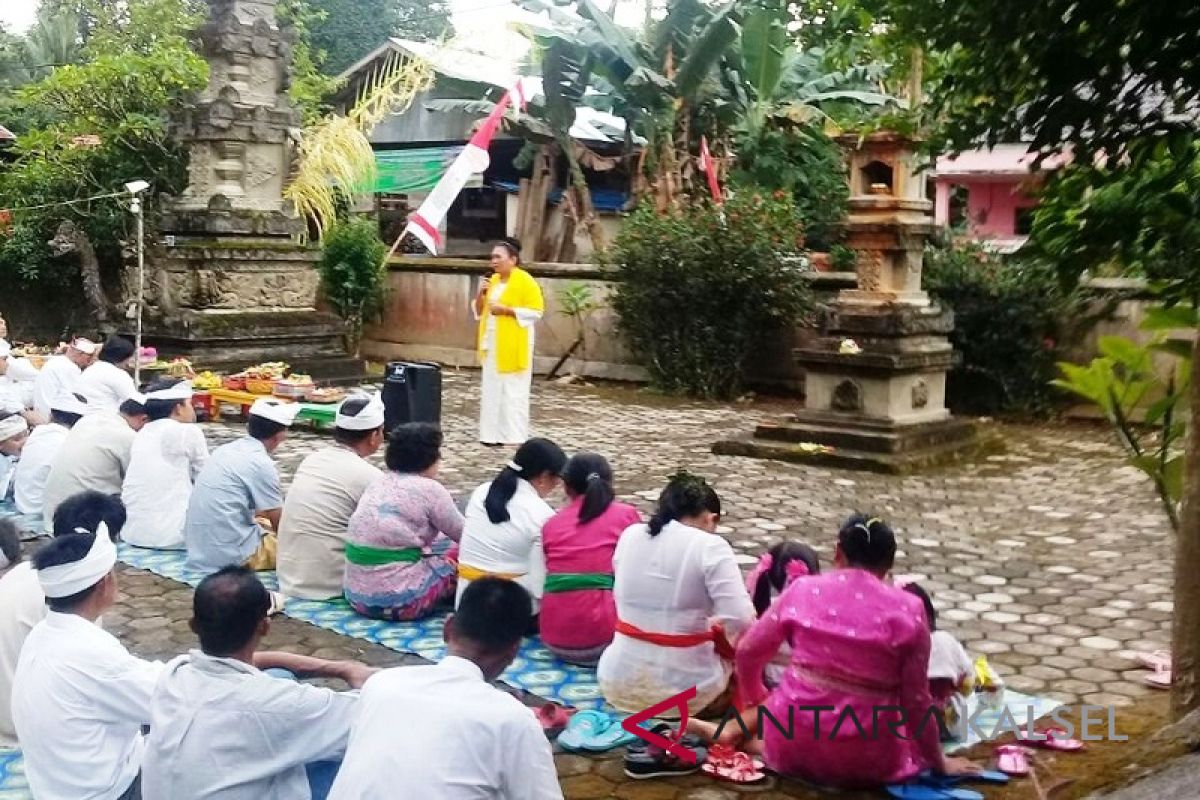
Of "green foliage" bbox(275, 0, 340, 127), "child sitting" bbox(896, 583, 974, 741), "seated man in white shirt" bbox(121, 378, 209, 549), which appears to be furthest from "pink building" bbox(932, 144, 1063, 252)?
"child sitting" bbox(896, 583, 974, 741)

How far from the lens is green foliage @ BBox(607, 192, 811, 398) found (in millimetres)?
13305

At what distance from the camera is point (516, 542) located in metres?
5.24

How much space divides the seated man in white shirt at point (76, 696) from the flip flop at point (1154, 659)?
4002mm

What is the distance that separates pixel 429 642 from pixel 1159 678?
124 inches

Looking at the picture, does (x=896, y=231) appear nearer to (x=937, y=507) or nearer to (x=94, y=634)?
(x=937, y=507)

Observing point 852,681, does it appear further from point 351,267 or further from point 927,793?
point 351,267

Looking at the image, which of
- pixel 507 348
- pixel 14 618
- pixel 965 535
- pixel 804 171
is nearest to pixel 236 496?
pixel 14 618

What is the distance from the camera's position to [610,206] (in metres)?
21.6

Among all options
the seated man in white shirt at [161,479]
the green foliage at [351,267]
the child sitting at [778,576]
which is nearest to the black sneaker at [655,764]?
the child sitting at [778,576]

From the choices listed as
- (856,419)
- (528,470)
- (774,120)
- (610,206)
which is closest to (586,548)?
(528,470)

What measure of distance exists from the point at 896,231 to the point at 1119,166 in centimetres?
702

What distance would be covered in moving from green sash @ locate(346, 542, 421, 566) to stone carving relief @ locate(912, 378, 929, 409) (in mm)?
5832

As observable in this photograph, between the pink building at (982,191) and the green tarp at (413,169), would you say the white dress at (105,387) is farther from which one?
the pink building at (982,191)

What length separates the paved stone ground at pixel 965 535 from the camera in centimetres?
520
